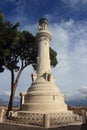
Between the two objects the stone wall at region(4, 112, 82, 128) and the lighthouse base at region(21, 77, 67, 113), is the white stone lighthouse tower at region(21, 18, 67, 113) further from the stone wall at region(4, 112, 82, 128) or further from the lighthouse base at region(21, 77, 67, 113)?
the stone wall at region(4, 112, 82, 128)

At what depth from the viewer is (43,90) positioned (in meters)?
19.8

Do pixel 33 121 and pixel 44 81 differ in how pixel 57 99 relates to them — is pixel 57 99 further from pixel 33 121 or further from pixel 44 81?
pixel 33 121

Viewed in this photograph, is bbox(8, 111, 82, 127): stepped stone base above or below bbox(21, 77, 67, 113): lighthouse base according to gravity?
below

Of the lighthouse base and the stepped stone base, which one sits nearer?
the stepped stone base

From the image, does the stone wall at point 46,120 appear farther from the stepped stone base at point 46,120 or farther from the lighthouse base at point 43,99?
the lighthouse base at point 43,99

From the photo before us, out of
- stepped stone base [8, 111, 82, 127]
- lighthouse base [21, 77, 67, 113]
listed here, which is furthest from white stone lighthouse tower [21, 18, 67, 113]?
stepped stone base [8, 111, 82, 127]

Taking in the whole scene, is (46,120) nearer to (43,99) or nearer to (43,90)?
(43,99)

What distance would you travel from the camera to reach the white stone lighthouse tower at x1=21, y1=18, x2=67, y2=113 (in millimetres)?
18784

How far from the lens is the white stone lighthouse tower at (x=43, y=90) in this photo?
18.8 meters

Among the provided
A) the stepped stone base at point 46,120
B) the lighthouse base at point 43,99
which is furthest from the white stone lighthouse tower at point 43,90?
the stepped stone base at point 46,120

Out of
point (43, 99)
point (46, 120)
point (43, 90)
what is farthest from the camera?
point (43, 90)

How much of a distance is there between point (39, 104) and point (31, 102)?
39.0 inches

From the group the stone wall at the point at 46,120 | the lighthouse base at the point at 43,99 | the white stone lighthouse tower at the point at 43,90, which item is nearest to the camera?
the stone wall at the point at 46,120

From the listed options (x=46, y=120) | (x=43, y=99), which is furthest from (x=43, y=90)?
(x=46, y=120)
